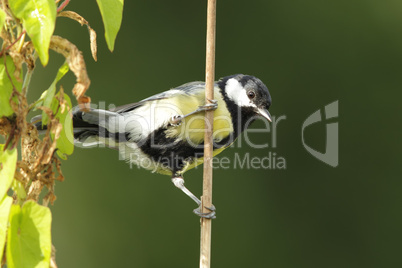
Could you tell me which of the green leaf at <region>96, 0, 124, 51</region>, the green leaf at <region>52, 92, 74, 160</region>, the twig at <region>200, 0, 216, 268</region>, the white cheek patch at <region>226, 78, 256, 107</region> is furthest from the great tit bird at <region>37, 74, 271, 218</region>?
the green leaf at <region>96, 0, 124, 51</region>

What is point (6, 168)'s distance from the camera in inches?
31.8

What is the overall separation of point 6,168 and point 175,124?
43.8 inches

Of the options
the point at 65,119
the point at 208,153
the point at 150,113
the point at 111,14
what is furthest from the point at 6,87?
the point at 150,113

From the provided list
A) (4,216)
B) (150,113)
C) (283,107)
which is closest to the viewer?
(4,216)

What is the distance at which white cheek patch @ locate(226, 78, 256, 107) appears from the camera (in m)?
2.01

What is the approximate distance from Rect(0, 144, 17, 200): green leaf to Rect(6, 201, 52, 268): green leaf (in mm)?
57

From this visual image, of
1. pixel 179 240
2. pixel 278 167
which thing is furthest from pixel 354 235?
pixel 179 240

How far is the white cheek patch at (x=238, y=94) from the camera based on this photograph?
2014 mm

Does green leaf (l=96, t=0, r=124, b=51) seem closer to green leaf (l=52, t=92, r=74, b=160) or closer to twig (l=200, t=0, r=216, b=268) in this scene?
green leaf (l=52, t=92, r=74, b=160)

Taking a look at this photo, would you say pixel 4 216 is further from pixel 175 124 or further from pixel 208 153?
pixel 175 124

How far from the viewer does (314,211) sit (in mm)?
3145

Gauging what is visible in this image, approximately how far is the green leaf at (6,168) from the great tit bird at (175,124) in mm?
973

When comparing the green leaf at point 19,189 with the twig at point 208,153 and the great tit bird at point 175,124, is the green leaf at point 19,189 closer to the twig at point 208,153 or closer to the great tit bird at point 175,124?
the twig at point 208,153

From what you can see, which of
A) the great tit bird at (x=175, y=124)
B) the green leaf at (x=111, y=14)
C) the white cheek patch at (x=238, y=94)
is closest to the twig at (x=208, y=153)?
the great tit bird at (x=175, y=124)
